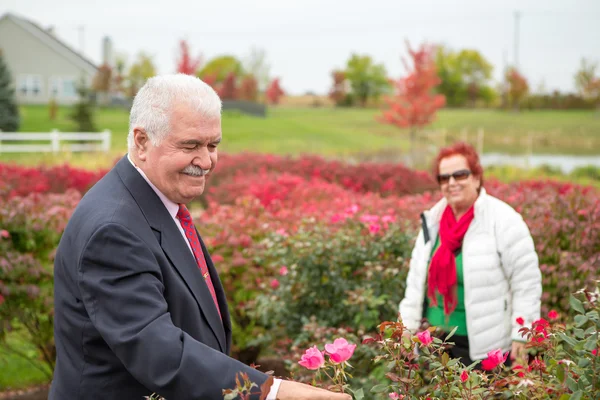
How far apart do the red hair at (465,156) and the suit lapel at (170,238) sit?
2.34 meters

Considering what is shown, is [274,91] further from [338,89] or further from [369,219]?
[369,219]

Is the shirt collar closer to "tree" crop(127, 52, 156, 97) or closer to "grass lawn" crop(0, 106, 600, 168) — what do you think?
"grass lawn" crop(0, 106, 600, 168)

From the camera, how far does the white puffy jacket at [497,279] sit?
3.83 metres

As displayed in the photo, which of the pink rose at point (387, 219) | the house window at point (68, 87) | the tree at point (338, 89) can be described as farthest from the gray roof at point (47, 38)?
the pink rose at point (387, 219)

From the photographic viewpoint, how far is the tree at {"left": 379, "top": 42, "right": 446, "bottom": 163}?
30.4 meters

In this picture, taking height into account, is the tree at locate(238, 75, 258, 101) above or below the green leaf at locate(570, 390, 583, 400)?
above

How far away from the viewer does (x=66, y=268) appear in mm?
2152

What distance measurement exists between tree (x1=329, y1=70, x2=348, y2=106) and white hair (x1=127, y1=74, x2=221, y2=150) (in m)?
84.4

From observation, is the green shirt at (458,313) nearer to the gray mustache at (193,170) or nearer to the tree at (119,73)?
the gray mustache at (193,170)

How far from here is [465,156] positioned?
4.18 meters

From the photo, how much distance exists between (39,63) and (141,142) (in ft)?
178

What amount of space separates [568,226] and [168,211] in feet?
13.0

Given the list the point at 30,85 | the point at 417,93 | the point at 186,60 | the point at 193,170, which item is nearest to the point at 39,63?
the point at 30,85

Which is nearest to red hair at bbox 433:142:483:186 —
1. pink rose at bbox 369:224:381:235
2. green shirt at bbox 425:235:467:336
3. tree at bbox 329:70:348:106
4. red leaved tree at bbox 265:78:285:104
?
green shirt at bbox 425:235:467:336
